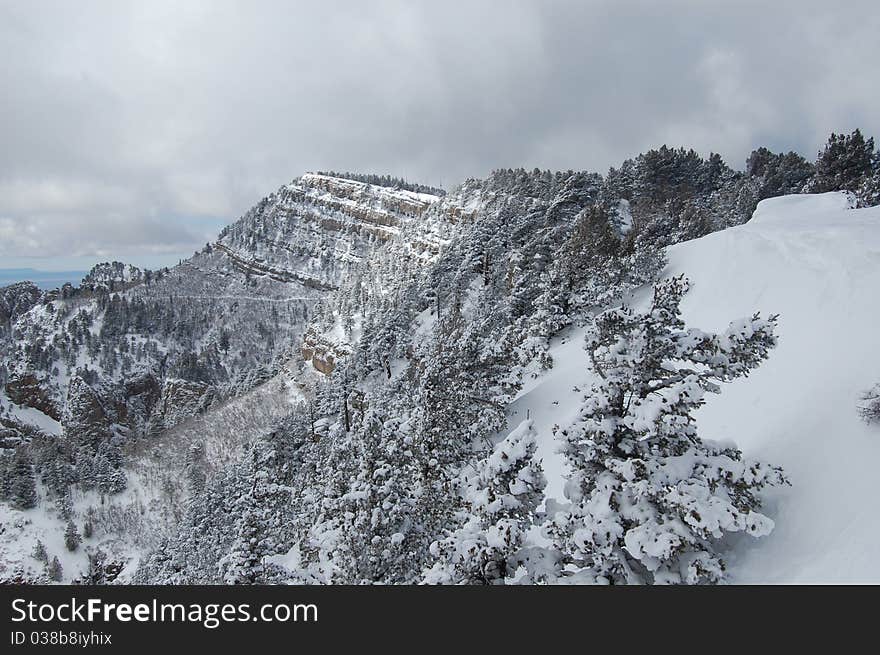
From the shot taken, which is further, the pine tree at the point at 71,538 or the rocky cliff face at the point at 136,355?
the rocky cliff face at the point at 136,355

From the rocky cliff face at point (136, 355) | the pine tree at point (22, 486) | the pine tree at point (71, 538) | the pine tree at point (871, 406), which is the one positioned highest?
the rocky cliff face at point (136, 355)

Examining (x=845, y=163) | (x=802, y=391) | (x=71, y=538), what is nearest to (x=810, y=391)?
(x=802, y=391)

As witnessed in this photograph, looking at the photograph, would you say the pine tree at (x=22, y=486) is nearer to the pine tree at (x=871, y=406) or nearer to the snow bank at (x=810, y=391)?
the snow bank at (x=810, y=391)

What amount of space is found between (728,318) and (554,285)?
1676cm

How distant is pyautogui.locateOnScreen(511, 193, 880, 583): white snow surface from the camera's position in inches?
359

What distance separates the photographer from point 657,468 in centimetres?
877

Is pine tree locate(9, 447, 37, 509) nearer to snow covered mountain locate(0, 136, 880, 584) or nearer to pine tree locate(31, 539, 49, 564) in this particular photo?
snow covered mountain locate(0, 136, 880, 584)

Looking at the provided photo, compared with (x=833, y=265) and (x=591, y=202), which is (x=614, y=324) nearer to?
(x=833, y=265)

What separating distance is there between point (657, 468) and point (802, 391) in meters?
8.62

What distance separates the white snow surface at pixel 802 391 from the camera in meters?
9.12

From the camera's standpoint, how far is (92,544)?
7106cm

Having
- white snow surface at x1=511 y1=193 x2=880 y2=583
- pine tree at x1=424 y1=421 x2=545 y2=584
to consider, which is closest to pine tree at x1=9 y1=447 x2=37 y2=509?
white snow surface at x1=511 y1=193 x2=880 y2=583

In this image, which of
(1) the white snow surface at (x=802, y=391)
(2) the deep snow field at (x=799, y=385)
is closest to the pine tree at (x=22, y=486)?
(2) the deep snow field at (x=799, y=385)

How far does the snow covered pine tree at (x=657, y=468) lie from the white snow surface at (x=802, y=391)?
4.34ft
